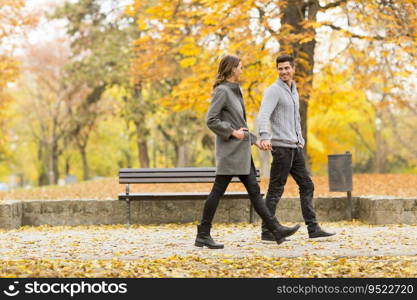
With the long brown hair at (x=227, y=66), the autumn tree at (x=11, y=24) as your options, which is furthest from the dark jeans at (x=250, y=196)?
the autumn tree at (x=11, y=24)

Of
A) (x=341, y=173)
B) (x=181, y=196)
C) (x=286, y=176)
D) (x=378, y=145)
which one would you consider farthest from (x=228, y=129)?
(x=378, y=145)

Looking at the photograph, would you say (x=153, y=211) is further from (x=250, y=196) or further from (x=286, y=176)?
(x=250, y=196)

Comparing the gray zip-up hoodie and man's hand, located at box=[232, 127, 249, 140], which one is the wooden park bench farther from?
man's hand, located at box=[232, 127, 249, 140]

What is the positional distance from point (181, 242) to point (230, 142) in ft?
5.19

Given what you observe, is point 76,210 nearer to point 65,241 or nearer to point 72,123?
point 65,241

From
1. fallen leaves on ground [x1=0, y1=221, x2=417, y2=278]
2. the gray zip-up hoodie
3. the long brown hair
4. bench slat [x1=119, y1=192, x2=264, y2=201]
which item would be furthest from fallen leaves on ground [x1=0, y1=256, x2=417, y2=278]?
bench slat [x1=119, y1=192, x2=264, y2=201]

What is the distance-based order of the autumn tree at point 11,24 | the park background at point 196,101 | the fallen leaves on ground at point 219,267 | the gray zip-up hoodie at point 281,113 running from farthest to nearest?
the autumn tree at point 11,24 → the gray zip-up hoodie at point 281,113 → the park background at point 196,101 → the fallen leaves on ground at point 219,267

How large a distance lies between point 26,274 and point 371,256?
324 cm

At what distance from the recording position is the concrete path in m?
7.17

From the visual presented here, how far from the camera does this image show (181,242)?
8273 millimetres

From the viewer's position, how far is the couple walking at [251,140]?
7.31m

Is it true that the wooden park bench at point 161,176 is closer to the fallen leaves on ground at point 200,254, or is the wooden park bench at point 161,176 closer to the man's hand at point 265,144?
the fallen leaves on ground at point 200,254

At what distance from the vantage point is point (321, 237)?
27.2 feet

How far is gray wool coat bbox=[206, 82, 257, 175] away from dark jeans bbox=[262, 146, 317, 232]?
0.60 meters
